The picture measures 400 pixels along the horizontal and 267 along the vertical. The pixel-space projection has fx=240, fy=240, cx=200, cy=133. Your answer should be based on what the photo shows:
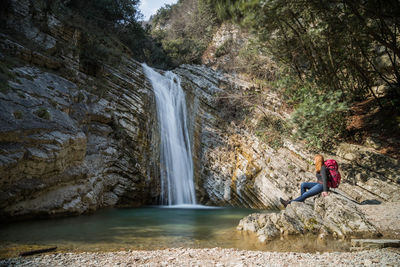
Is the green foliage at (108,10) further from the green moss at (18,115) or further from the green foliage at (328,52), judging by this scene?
the green foliage at (328,52)

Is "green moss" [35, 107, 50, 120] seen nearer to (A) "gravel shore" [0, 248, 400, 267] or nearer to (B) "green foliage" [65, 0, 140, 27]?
(A) "gravel shore" [0, 248, 400, 267]

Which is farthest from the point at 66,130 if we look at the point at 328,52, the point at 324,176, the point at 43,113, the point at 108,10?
the point at 108,10

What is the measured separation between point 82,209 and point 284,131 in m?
9.72

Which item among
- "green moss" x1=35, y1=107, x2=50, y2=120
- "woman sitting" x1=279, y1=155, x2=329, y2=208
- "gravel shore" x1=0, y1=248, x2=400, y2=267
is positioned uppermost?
Result: "green moss" x1=35, y1=107, x2=50, y2=120

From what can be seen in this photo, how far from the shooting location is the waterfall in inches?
527

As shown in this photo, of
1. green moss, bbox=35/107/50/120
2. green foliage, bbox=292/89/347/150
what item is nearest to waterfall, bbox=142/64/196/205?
green moss, bbox=35/107/50/120

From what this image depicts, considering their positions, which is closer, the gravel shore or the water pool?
the gravel shore

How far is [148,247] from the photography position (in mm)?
4691

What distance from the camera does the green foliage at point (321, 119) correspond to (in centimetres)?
802

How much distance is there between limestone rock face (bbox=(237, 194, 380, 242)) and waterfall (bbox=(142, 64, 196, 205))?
777 centimetres

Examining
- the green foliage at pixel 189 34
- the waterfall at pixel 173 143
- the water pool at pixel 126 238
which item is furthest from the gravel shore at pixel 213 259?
the green foliage at pixel 189 34

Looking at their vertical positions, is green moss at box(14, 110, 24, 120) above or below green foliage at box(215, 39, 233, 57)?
below

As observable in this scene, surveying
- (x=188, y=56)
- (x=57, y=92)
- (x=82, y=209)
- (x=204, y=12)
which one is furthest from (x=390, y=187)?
(x=204, y=12)

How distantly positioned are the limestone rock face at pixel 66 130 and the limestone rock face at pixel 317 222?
620 cm
